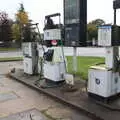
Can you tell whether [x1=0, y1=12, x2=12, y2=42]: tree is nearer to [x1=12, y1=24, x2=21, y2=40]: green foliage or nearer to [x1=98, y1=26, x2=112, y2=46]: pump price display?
[x1=12, y1=24, x2=21, y2=40]: green foliage

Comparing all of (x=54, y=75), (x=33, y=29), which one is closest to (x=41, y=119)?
(x=54, y=75)

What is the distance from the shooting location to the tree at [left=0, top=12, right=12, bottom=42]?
29906 mm

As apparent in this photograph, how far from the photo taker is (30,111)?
4.25 meters

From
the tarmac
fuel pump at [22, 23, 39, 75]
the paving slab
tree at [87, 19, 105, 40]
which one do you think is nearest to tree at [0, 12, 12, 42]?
tree at [87, 19, 105, 40]

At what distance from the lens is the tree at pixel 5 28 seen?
29906mm

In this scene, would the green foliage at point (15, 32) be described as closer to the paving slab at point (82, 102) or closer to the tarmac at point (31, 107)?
the paving slab at point (82, 102)

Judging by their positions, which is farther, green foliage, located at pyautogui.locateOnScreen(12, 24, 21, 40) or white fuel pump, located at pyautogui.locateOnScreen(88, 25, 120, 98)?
green foliage, located at pyautogui.locateOnScreen(12, 24, 21, 40)

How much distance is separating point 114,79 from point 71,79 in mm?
1338

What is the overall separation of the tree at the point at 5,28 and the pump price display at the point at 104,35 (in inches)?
1061

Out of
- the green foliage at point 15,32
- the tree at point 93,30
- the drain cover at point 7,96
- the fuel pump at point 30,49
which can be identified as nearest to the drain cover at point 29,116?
the drain cover at point 7,96

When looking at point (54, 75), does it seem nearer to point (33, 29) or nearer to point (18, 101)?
point (18, 101)

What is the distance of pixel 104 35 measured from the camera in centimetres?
411

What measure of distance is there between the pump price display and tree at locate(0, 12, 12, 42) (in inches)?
1061

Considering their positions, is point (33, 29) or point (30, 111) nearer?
point (30, 111)
